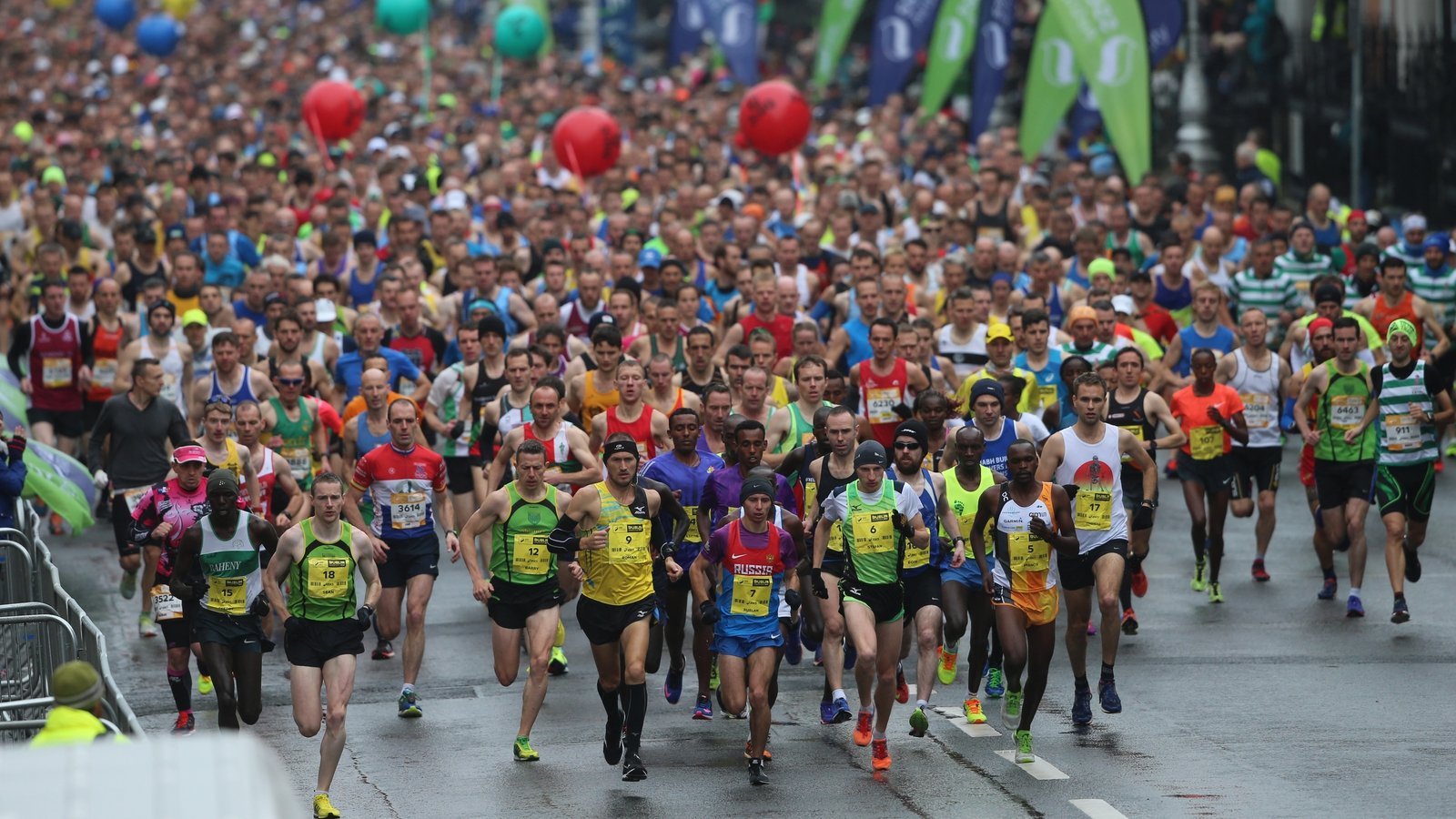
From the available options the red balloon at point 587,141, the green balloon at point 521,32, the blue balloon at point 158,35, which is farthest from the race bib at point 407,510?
the blue balloon at point 158,35

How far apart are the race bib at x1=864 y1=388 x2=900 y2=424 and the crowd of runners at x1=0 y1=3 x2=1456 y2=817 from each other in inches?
0.9

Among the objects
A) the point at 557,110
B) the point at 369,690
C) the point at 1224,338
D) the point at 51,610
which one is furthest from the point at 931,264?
the point at 557,110

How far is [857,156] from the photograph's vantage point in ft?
103

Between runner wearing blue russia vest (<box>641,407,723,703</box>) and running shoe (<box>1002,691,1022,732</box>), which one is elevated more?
runner wearing blue russia vest (<box>641,407,723,703</box>)

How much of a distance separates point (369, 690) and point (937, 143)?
1917cm

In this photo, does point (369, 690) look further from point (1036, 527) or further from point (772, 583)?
point (1036, 527)

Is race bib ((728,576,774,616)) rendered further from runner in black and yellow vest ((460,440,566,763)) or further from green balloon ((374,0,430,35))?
green balloon ((374,0,430,35))

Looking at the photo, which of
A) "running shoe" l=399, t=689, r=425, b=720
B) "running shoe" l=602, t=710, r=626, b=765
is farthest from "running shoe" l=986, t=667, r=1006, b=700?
"running shoe" l=399, t=689, r=425, b=720

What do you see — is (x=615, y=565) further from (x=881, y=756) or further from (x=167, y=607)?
(x=167, y=607)

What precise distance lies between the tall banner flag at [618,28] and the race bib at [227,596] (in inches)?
1528

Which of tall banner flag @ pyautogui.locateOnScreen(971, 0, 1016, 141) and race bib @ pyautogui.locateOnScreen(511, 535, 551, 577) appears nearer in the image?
race bib @ pyautogui.locateOnScreen(511, 535, 551, 577)

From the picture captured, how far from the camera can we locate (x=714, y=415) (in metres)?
13.4

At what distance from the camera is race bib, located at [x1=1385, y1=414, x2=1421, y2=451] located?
46.6 ft

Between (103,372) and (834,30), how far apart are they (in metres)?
16.3
